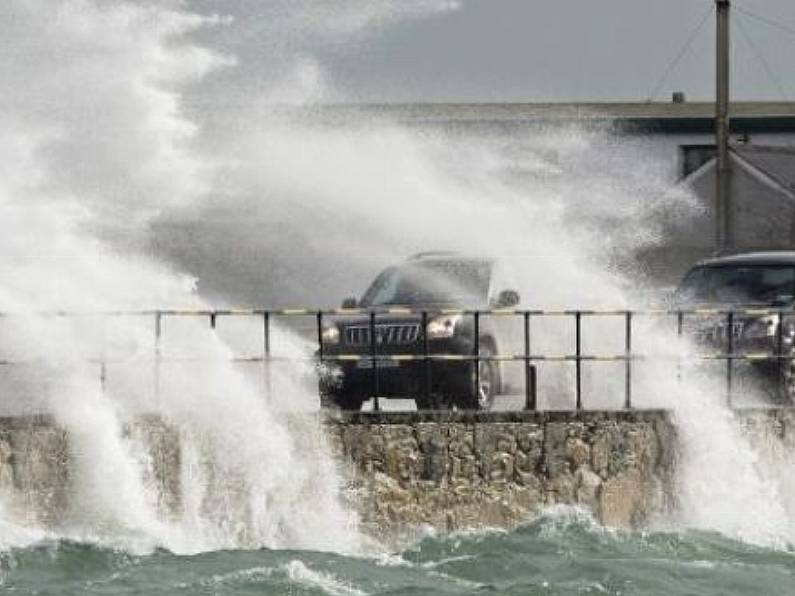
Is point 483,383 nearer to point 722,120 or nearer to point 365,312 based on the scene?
point 365,312

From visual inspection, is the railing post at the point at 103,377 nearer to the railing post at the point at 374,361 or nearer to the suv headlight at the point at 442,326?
the railing post at the point at 374,361

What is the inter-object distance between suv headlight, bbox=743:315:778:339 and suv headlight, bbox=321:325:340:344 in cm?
370

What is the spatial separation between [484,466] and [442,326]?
167 cm

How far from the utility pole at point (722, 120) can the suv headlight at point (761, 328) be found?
62.0 feet

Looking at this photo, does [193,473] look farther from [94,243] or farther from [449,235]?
[449,235]

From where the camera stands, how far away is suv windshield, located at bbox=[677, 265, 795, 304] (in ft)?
74.9

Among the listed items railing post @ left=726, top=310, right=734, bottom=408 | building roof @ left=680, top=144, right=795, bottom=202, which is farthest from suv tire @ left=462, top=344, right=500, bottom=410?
building roof @ left=680, top=144, right=795, bottom=202

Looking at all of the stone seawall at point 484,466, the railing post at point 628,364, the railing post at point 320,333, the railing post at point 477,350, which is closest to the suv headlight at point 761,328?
the railing post at point 628,364

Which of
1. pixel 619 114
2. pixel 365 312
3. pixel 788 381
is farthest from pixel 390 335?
pixel 619 114

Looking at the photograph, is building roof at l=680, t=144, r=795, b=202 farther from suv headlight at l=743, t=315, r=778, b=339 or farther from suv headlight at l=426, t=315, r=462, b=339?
suv headlight at l=426, t=315, r=462, b=339

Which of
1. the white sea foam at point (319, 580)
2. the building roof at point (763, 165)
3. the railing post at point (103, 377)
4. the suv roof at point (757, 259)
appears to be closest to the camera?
the white sea foam at point (319, 580)

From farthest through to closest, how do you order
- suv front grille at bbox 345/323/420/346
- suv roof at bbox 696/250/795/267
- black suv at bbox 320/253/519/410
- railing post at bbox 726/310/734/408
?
suv roof at bbox 696/250/795/267, suv front grille at bbox 345/323/420/346, black suv at bbox 320/253/519/410, railing post at bbox 726/310/734/408

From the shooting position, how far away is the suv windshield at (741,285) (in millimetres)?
22828

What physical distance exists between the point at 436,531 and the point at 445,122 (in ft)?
125
